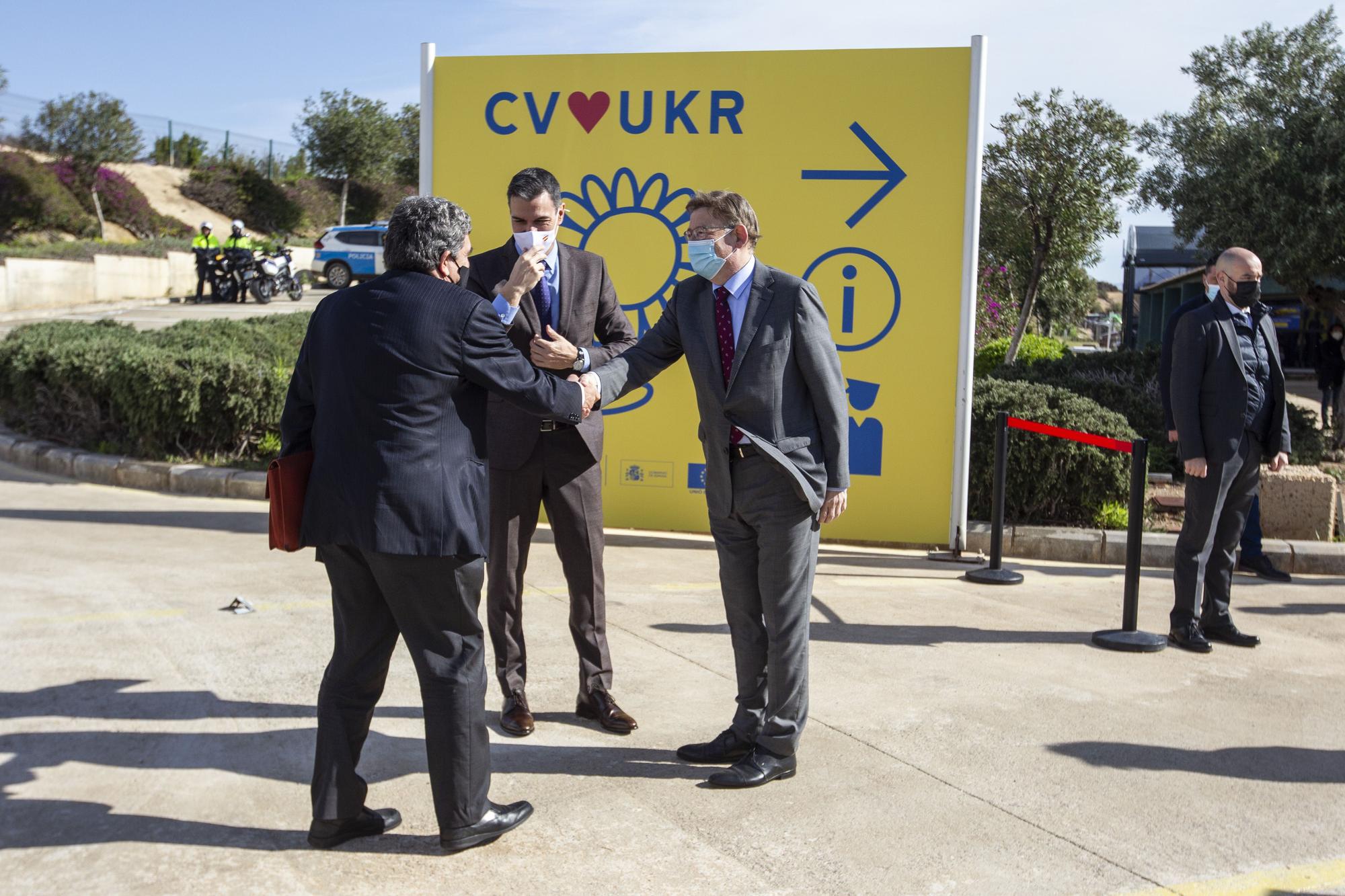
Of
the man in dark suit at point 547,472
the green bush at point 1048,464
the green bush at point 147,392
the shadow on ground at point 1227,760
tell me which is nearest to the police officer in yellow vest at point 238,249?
the green bush at point 147,392

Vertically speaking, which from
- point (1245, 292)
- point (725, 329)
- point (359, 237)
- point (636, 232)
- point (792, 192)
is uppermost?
point (359, 237)

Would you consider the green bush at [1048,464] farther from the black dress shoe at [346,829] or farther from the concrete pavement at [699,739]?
the black dress shoe at [346,829]

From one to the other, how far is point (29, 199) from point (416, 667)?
111ft

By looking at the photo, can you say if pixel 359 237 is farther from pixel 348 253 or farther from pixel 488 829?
pixel 488 829

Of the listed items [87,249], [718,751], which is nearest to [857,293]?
[718,751]

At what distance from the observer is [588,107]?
768cm

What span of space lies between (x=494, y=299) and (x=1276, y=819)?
9.88 ft

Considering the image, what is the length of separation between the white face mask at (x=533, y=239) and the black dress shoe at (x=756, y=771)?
1877 mm

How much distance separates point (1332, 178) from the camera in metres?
11.3

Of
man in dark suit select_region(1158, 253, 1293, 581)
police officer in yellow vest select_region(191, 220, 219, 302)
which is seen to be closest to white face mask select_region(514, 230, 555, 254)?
man in dark suit select_region(1158, 253, 1293, 581)

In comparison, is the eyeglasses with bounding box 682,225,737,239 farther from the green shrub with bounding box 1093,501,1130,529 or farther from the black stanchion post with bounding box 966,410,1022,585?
the green shrub with bounding box 1093,501,1130,529

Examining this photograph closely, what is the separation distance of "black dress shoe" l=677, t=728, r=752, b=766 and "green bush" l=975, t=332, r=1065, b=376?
10810 mm

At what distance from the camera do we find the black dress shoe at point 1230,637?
5754 millimetres

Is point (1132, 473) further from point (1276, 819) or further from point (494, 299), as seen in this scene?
point (494, 299)
